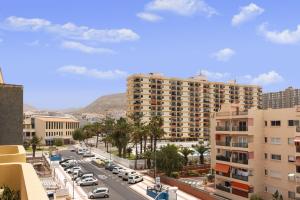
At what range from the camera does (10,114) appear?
34844 millimetres

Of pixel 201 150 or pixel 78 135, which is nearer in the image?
pixel 201 150

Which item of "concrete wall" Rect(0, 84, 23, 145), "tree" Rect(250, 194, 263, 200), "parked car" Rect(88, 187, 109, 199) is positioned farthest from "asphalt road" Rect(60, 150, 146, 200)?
"concrete wall" Rect(0, 84, 23, 145)

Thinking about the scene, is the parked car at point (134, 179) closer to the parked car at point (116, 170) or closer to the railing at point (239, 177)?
the parked car at point (116, 170)

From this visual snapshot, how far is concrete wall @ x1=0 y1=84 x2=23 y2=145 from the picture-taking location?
34.5 meters

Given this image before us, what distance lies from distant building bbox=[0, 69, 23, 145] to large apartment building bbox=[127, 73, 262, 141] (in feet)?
340

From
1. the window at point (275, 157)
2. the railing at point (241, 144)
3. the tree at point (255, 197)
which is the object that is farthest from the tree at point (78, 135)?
the window at point (275, 157)

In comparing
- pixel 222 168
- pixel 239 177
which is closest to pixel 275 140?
pixel 239 177

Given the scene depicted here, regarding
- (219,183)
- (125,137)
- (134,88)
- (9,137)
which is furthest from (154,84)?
(9,137)

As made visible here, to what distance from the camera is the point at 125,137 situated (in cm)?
9462

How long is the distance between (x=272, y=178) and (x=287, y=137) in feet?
22.5

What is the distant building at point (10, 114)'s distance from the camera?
34.5 m

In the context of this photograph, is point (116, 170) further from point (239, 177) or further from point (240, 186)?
point (240, 186)

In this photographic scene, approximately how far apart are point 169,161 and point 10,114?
4147 cm

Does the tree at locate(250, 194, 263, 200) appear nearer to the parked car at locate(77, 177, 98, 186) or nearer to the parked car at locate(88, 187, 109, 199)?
the parked car at locate(88, 187, 109, 199)
